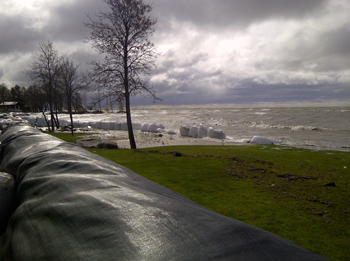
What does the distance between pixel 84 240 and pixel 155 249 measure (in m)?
0.46

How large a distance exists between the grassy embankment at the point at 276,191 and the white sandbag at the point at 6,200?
3.64m

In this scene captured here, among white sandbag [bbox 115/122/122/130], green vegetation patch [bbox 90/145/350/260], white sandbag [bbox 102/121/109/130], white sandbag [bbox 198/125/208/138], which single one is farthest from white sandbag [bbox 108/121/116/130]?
green vegetation patch [bbox 90/145/350/260]

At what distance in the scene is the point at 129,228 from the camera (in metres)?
1.32

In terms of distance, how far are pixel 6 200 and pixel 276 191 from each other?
19.5ft

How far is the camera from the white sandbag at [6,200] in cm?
218

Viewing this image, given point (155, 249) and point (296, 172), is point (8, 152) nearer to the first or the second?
point (155, 249)

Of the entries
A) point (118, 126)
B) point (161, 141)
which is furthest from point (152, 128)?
point (161, 141)

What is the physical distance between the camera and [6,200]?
2211 millimetres

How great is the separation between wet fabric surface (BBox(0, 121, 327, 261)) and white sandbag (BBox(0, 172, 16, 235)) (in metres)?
0.45

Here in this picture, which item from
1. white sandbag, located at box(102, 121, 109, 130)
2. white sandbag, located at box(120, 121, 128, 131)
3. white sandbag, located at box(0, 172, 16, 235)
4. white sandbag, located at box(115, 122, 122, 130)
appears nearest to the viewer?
white sandbag, located at box(0, 172, 16, 235)

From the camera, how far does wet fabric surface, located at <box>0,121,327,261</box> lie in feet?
4.00

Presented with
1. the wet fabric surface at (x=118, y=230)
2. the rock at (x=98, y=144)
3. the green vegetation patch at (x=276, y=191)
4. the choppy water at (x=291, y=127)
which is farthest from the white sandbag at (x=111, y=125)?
the wet fabric surface at (x=118, y=230)

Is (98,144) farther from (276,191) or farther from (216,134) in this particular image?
(216,134)

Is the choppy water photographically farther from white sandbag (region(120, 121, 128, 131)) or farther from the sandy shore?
white sandbag (region(120, 121, 128, 131))
